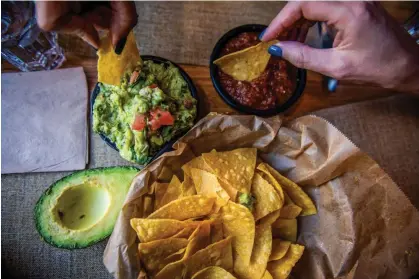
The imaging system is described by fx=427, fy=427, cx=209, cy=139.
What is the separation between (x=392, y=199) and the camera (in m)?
1.53

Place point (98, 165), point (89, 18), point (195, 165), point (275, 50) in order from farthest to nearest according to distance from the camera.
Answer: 1. point (98, 165)
2. point (195, 165)
3. point (275, 50)
4. point (89, 18)

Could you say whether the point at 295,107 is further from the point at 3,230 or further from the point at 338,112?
the point at 3,230

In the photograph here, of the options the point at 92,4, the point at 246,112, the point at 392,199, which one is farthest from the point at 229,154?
the point at 92,4

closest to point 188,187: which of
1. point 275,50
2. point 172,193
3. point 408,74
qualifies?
point 172,193

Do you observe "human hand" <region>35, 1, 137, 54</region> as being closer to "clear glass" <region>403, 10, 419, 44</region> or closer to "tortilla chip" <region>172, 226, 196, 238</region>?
"tortilla chip" <region>172, 226, 196, 238</region>

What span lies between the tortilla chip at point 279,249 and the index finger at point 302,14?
2.49 feet

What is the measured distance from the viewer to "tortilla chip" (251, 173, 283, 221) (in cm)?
154

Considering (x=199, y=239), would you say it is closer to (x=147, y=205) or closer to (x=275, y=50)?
(x=147, y=205)

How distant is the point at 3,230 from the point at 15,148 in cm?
32

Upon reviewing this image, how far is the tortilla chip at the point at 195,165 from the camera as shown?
160cm

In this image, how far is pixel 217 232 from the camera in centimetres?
157

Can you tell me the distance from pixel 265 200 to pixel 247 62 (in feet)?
1.72

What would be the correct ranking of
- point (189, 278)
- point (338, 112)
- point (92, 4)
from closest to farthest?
point (92, 4), point (189, 278), point (338, 112)

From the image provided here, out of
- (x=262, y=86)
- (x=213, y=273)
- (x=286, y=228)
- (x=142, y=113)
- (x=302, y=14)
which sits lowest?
(x=213, y=273)
